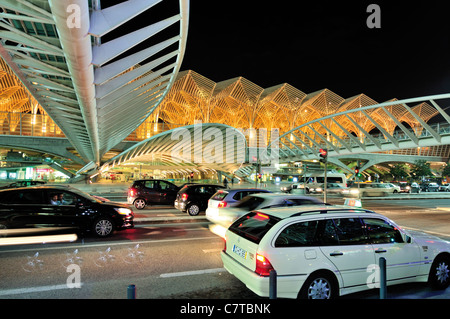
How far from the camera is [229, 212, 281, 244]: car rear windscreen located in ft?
14.3

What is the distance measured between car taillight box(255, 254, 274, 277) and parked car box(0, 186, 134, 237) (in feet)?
18.7

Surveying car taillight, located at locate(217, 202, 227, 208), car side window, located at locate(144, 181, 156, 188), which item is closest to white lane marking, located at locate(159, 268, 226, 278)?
car taillight, located at locate(217, 202, 227, 208)

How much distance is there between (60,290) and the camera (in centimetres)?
462

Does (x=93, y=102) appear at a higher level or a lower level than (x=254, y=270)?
higher

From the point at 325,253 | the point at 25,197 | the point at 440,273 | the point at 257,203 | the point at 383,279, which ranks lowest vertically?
the point at 440,273

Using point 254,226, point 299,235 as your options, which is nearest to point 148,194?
point 254,226

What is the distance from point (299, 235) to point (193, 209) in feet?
29.7

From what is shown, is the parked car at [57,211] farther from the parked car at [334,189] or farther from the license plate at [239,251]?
the parked car at [334,189]

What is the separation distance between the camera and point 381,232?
479cm

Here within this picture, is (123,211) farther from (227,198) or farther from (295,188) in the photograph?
(295,188)
